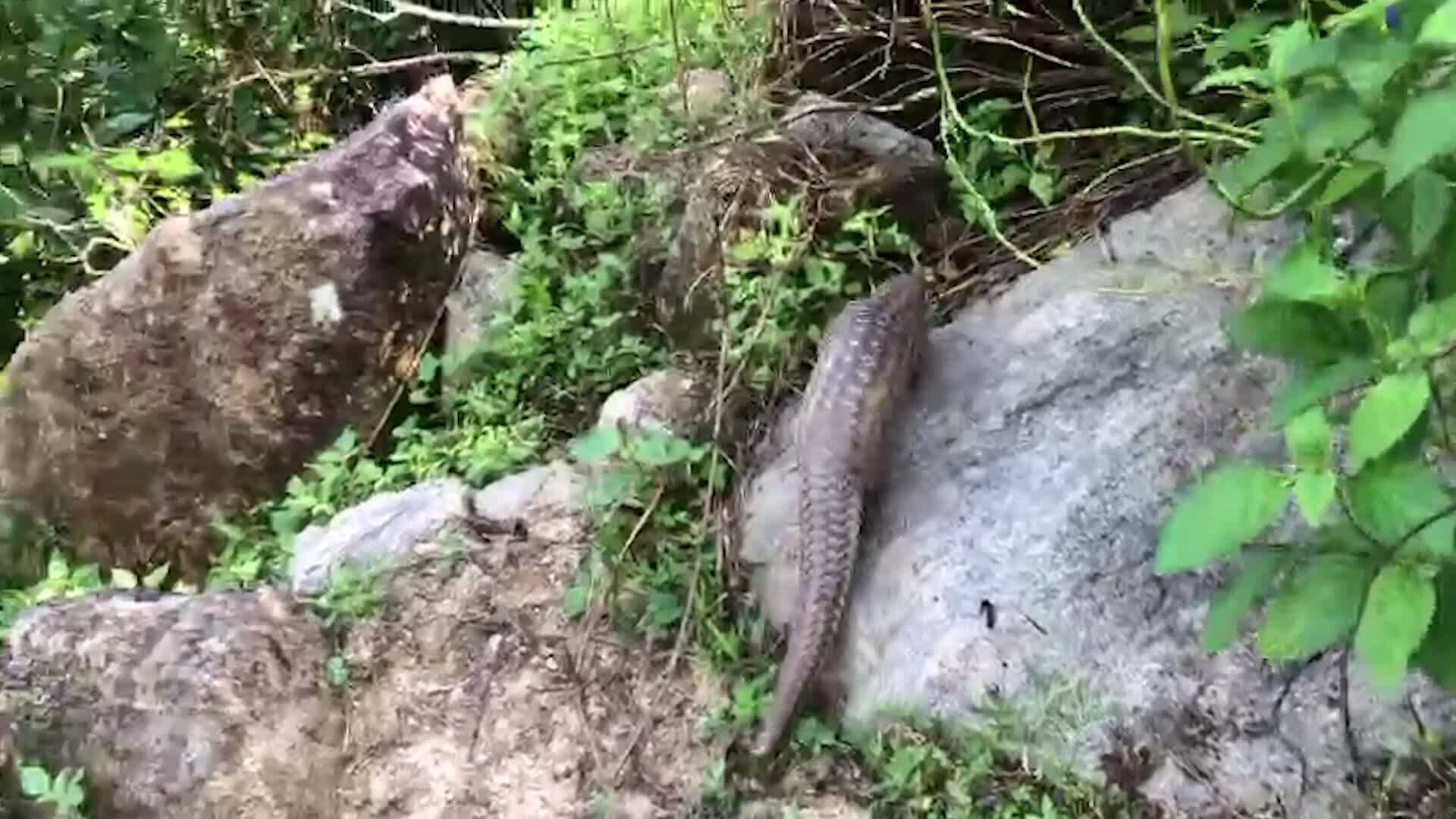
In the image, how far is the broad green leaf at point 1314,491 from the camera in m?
1.63

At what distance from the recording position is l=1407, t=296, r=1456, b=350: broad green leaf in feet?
5.18

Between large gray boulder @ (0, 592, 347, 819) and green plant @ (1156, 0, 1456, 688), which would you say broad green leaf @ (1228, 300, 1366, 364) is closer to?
green plant @ (1156, 0, 1456, 688)

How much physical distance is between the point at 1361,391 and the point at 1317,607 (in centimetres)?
31

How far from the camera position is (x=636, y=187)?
12.9 feet

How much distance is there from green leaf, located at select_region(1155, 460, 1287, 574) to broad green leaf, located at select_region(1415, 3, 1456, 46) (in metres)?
0.51

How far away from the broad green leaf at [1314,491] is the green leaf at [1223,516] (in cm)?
2

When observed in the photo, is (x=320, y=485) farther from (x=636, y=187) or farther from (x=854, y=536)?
(x=854, y=536)

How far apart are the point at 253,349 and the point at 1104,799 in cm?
263

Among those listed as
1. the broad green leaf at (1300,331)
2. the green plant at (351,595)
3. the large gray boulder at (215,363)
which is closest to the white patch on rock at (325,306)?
the large gray boulder at (215,363)

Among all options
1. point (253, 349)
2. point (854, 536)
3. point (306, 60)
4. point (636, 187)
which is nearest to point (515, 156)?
point (636, 187)

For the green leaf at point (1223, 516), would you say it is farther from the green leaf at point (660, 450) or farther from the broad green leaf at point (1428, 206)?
the green leaf at point (660, 450)

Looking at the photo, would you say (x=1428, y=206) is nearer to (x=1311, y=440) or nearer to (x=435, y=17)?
(x=1311, y=440)

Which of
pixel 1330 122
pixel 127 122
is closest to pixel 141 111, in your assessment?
pixel 127 122

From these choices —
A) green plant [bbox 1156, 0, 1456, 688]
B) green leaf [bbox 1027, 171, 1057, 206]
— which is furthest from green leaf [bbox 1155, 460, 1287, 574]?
green leaf [bbox 1027, 171, 1057, 206]
